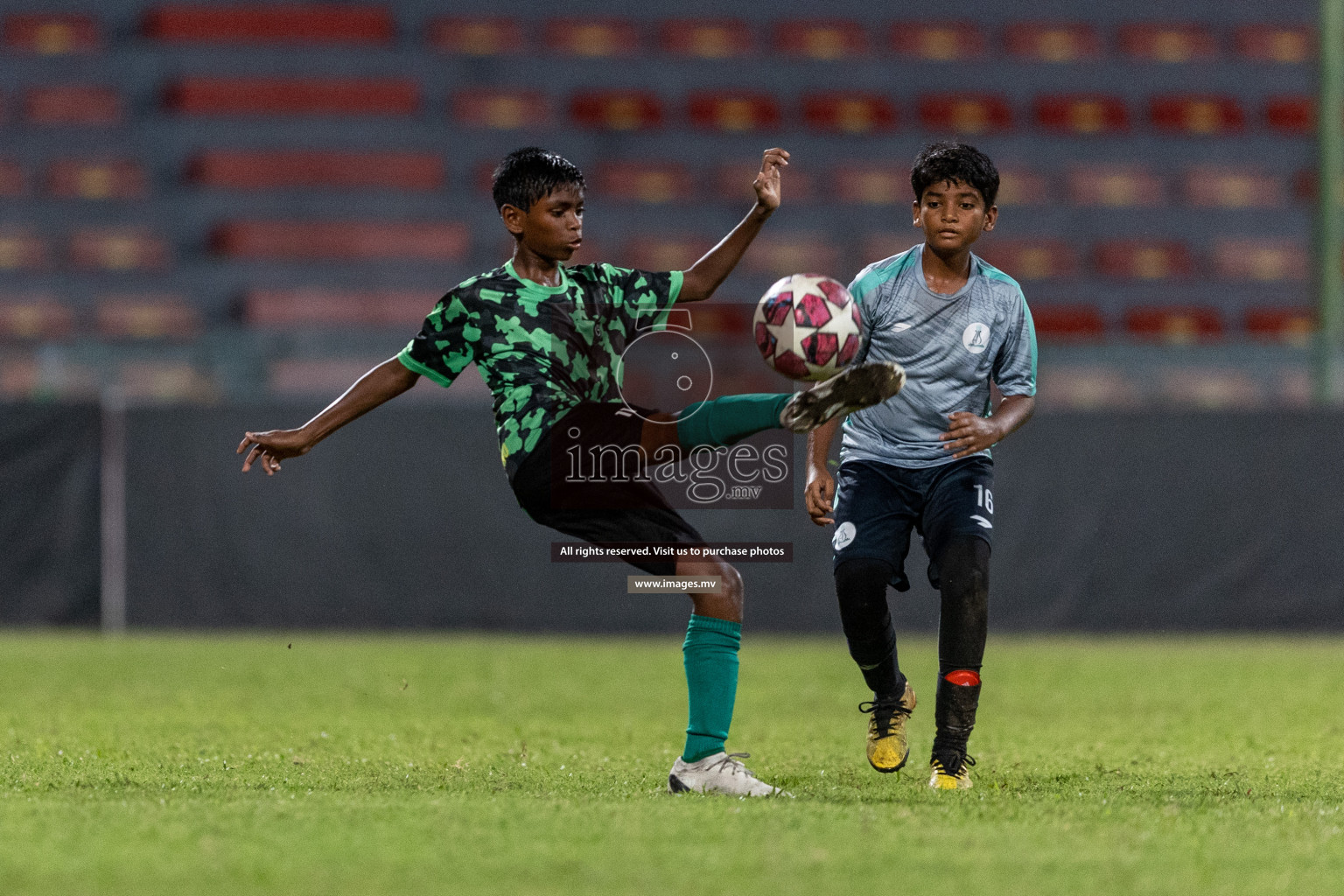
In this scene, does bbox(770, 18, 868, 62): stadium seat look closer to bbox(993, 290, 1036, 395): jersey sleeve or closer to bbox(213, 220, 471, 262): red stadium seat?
bbox(213, 220, 471, 262): red stadium seat

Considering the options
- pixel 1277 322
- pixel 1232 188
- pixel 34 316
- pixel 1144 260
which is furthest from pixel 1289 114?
pixel 34 316

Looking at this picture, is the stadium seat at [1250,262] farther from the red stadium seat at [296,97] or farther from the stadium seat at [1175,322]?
the red stadium seat at [296,97]

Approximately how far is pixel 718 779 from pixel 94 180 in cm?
7297

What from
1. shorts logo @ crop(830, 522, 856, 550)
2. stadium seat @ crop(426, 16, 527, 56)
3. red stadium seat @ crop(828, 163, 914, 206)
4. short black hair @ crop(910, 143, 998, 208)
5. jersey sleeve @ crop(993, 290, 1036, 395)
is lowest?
shorts logo @ crop(830, 522, 856, 550)

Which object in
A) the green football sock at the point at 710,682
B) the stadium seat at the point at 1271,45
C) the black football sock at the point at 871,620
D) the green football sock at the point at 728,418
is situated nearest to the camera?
the green football sock at the point at 728,418

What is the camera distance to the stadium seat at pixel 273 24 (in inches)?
2955

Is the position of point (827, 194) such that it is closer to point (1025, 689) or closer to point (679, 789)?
point (1025, 689)

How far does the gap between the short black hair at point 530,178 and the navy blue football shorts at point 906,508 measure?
1428mm

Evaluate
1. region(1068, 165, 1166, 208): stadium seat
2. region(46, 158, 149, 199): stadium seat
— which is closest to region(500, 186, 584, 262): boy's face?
region(1068, 165, 1166, 208): stadium seat

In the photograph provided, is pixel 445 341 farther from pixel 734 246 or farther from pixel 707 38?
pixel 707 38

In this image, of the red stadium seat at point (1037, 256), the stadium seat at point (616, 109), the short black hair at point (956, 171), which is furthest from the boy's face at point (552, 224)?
the red stadium seat at point (1037, 256)

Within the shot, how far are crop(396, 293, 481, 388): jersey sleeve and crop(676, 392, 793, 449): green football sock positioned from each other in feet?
2.46

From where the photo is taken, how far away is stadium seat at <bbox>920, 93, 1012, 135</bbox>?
73.2 meters

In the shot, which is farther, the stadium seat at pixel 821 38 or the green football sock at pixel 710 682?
the stadium seat at pixel 821 38
